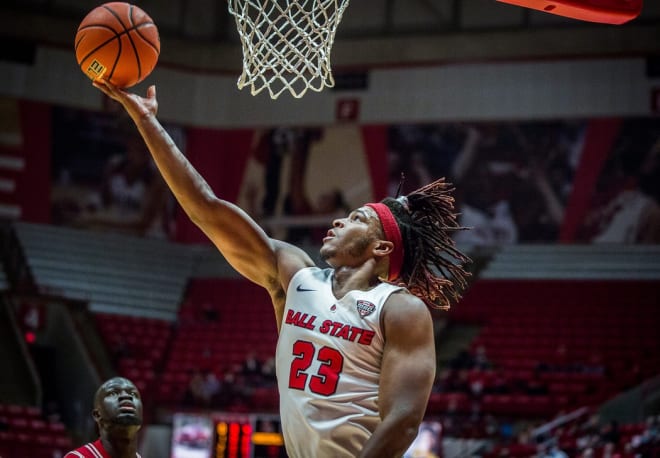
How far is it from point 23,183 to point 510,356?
971 centimetres

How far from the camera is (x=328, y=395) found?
3244mm

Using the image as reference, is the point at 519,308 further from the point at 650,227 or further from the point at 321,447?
the point at 321,447

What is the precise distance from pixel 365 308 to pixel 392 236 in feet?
1.20

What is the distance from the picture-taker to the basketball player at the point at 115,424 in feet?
13.8

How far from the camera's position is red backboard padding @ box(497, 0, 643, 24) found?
15.2 feet

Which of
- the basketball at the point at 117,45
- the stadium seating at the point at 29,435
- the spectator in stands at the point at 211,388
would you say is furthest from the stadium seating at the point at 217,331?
the basketball at the point at 117,45

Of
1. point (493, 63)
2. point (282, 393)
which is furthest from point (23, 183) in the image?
point (282, 393)

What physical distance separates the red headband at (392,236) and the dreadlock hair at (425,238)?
0.04m

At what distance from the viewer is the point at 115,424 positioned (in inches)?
165

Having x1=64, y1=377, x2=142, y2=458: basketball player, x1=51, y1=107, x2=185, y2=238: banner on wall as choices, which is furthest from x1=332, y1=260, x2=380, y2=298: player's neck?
x1=51, y1=107, x2=185, y2=238: banner on wall

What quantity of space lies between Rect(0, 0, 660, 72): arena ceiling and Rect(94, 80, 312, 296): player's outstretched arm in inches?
631

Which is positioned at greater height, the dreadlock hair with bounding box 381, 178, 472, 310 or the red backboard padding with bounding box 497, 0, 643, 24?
the red backboard padding with bounding box 497, 0, 643, 24

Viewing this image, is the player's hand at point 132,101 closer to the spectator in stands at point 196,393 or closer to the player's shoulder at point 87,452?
the player's shoulder at point 87,452

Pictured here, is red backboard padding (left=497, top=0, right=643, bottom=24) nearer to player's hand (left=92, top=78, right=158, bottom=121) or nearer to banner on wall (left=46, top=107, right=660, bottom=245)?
player's hand (left=92, top=78, right=158, bottom=121)
